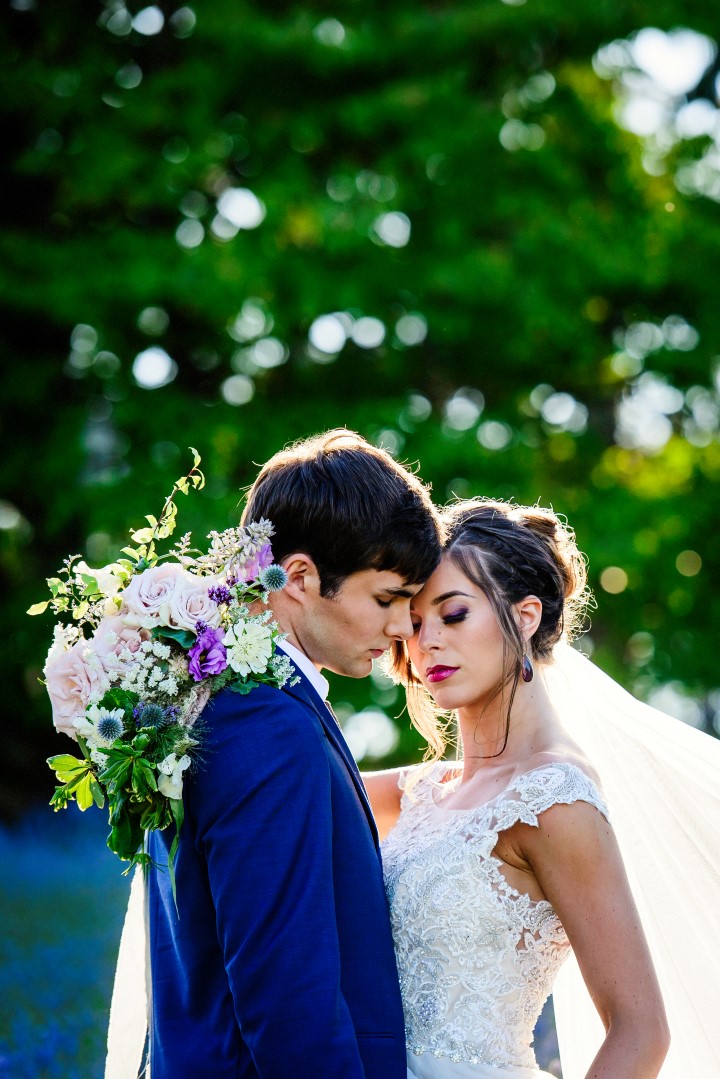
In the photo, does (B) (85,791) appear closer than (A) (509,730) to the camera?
Yes

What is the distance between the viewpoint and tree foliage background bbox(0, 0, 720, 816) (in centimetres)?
977

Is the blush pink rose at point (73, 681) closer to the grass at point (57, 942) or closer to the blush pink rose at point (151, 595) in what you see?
the blush pink rose at point (151, 595)

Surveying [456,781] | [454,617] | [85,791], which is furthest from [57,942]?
[85,791]

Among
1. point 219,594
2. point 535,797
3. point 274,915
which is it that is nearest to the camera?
point 274,915

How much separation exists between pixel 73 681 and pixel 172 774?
0.38m

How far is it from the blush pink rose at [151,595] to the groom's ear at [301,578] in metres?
0.30

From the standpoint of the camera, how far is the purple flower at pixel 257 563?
2.88 meters

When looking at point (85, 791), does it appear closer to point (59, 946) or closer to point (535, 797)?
point (535, 797)

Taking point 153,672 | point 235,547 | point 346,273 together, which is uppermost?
point 346,273

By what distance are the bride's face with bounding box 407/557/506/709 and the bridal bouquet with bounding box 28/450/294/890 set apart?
0.79 meters

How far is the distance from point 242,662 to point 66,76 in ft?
29.9

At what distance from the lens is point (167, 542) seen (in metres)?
9.23

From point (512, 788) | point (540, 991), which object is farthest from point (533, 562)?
point (540, 991)

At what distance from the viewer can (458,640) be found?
353 cm
